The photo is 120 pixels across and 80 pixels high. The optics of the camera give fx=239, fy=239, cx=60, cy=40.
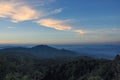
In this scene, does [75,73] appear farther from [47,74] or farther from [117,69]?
[117,69]

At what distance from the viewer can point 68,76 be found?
A: 165 metres

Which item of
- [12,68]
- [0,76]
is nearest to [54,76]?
[12,68]

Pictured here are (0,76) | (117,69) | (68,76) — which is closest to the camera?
(117,69)

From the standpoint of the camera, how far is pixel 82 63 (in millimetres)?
179750

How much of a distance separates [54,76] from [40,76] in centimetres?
1210

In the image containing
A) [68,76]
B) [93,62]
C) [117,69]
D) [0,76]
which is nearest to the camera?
[117,69]

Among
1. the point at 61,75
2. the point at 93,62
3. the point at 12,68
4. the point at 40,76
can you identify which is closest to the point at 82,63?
the point at 93,62

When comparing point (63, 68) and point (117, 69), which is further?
point (63, 68)

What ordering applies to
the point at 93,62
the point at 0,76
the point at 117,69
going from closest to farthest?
1. the point at 117,69
2. the point at 0,76
3. the point at 93,62

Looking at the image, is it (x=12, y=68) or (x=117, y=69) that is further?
(x=12, y=68)

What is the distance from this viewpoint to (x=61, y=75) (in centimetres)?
17225

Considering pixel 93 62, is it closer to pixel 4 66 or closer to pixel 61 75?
pixel 61 75

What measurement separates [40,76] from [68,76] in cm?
1938

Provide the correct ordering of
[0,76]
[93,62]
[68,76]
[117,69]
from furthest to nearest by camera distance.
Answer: [93,62], [68,76], [0,76], [117,69]
